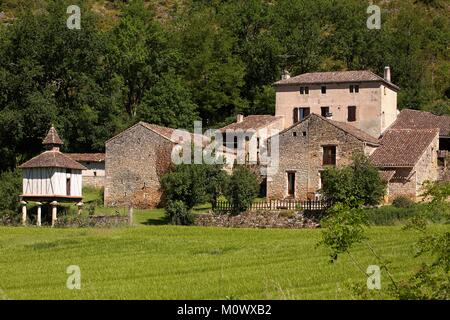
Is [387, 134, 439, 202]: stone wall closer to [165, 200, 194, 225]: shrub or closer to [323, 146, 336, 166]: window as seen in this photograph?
[323, 146, 336, 166]: window

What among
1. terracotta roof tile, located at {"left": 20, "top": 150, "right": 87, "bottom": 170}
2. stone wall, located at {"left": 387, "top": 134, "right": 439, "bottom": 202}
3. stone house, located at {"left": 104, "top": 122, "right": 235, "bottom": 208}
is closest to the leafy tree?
stone house, located at {"left": 104, "top": 122, "right": 235, "bottom": 208}

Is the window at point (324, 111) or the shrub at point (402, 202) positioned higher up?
the window at point (324, 111)

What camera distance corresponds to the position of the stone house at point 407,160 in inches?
2233

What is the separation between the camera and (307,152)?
5981 centimetres

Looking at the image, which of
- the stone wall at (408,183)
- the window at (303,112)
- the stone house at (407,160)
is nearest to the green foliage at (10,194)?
the window at (303,112)

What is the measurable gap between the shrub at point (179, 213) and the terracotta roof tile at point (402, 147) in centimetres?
1191

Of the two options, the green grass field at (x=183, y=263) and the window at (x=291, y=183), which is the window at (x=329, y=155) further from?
the green grass field at (x=183, y=263)

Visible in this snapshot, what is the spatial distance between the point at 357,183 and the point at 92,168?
82.6 ft

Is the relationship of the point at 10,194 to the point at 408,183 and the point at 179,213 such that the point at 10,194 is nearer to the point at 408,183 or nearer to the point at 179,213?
the point at 179,213

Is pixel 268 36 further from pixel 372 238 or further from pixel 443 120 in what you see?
pixel 372 238

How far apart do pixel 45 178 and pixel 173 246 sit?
21.9 metres

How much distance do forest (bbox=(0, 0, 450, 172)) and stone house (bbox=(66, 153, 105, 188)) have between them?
3579 mm

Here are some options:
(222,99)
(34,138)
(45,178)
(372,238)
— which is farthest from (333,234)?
(222,99)

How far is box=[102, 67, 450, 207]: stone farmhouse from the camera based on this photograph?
58.3m
